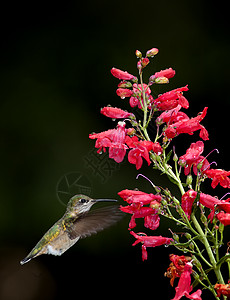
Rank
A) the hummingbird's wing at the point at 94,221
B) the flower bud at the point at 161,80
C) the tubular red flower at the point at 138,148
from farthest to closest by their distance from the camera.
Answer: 1. the hummingbird's wing at the point at 94,221
2. the flower bud at the point at 161,80
3. the tubular red flower at the point at 138,148

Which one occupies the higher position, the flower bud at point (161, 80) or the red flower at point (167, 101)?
the flower bud at point (161, 80)

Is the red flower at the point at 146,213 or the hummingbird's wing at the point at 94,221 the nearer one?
the red flower at the point at 146,213

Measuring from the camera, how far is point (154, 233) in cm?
271

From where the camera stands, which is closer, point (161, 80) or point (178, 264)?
point (178, 264)

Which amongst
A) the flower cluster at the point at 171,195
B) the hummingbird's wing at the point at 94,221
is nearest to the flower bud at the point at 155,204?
the flower cluster at the point at 171,195

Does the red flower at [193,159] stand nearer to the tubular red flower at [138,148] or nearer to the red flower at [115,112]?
the tubular red flower at [138,148]

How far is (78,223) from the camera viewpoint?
5.59 ft

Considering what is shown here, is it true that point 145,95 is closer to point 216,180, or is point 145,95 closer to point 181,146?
point 216,180

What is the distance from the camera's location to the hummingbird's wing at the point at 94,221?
5.24 feet

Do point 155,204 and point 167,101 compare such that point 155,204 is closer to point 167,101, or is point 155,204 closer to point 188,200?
point 188,200

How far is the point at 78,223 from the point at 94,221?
8 cm

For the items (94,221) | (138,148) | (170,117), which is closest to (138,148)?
(138,148)

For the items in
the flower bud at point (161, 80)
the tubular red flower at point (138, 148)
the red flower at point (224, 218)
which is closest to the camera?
the red flower at point (224, 218)

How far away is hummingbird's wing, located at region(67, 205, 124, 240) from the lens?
1.60m
